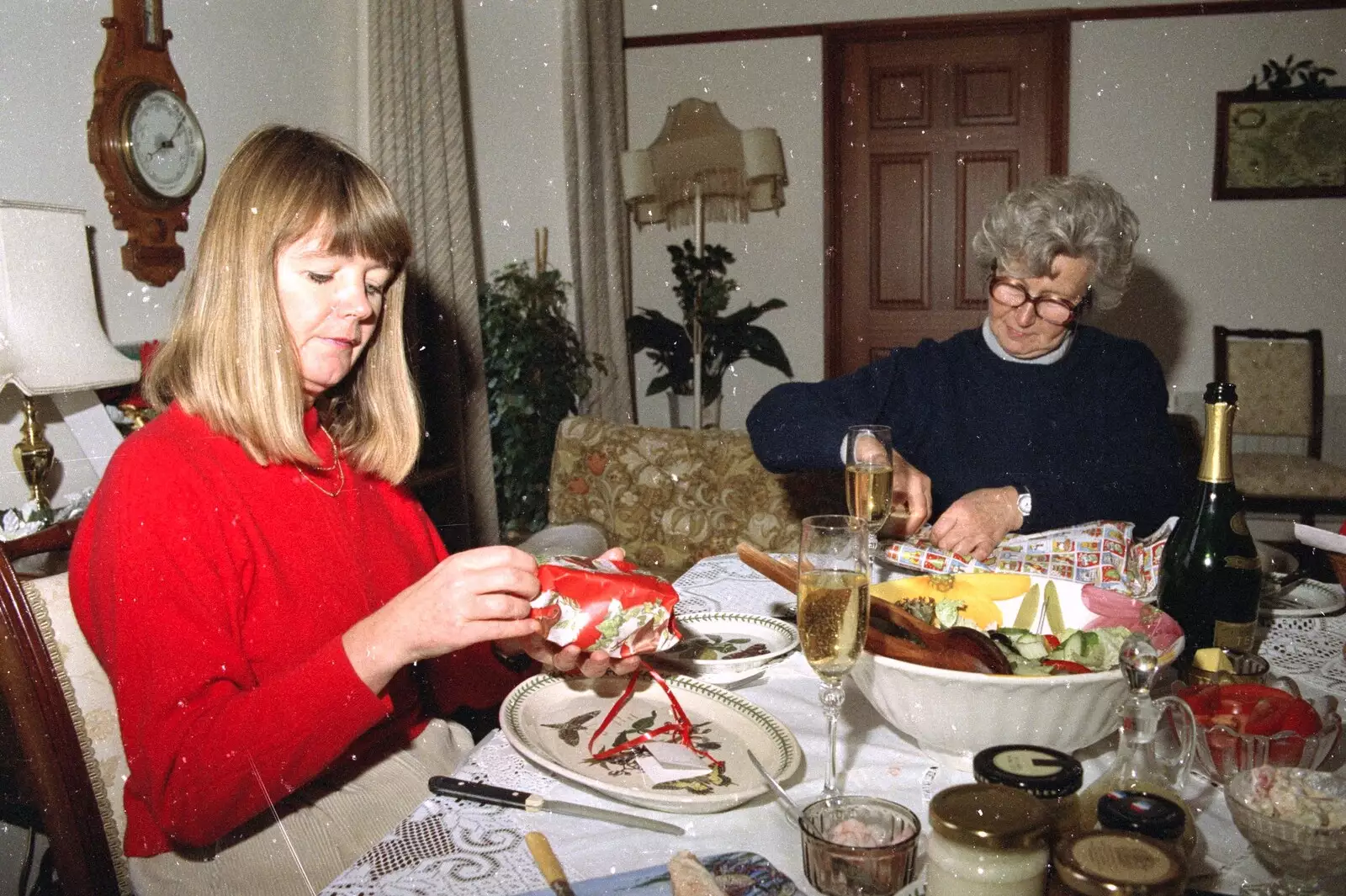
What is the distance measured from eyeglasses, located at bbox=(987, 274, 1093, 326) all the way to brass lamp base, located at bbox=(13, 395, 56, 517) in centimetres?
199

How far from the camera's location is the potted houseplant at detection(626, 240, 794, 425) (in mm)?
5277

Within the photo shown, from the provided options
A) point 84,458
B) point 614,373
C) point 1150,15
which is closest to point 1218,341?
point 1150,15

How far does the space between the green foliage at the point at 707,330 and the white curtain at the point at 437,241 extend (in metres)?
1.90

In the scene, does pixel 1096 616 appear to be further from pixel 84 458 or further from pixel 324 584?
pixel 84 458

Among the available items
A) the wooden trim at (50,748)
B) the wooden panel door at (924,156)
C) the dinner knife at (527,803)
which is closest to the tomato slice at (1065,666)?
the dinner knife at (527,803)

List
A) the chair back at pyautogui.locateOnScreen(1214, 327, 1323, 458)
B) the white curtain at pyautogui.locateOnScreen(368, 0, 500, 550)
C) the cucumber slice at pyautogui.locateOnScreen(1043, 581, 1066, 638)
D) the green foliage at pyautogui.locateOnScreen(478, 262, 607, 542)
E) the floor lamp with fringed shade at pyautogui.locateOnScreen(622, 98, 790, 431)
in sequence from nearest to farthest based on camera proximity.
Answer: the cucumber slice at pyautogui.locateOnScreen(1043, 581, 1066, 638)
the white curtain at pyautogui.locateOnScreen(368, 0, 500, 550)
the green foliage at pyautogui.locateOnScreen(478, 262, 607, 542)
the chair back at pyautogui.locateOnScreen(1214, 327, 1323, 458)
the floor lamp with fringed shade at pyautogui.locateOnScreen(622, 98, 790, 431)

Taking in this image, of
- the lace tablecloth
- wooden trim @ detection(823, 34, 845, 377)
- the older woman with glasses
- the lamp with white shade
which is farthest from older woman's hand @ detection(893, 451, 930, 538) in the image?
wooden trim @ detection(823, 34, 845, 377)

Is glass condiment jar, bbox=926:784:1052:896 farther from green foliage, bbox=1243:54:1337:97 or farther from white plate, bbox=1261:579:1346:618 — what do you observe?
green foliage, bbox=1243:54:1337:97

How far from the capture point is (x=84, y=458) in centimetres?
235

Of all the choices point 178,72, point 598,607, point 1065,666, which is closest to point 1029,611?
point 1065,666

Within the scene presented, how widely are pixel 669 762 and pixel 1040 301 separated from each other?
1.51 metres

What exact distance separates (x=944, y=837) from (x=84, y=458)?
2308mm

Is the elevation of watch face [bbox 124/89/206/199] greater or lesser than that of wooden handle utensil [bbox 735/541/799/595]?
greater

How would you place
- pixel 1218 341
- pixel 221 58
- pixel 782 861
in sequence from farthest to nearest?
pixel 1218 341 → pixel 221 58 → pixel 782 861
